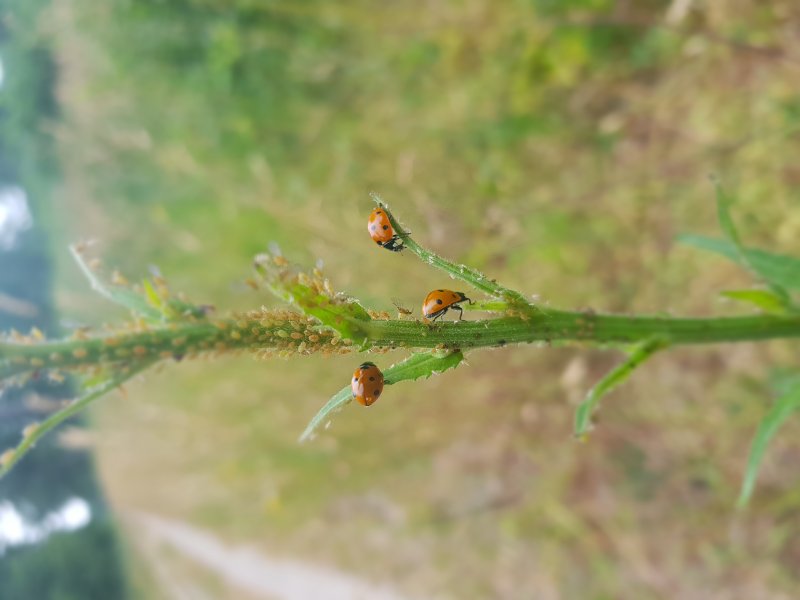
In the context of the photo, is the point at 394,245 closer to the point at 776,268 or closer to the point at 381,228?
the point at 381,228

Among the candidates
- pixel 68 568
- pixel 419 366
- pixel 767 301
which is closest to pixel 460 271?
pixel 419 366

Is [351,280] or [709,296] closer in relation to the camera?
[709,296]

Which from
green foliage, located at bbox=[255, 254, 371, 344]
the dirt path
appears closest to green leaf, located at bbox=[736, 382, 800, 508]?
green foliage, located at bbox=[255, 254, 371, 344]

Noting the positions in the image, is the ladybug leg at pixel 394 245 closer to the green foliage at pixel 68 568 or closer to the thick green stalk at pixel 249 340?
the thick green stalk at pixel 249 340

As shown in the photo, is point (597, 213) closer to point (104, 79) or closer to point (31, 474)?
point (104, 79)

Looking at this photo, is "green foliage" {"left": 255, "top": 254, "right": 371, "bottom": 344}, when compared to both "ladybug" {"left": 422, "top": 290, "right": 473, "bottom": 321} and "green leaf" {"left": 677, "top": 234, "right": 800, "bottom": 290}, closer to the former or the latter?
"ladybug" {"left": 422, "top": 290, "right": 473, "bottom": 321}

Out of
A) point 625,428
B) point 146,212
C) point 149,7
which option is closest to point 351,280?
point 625,428
